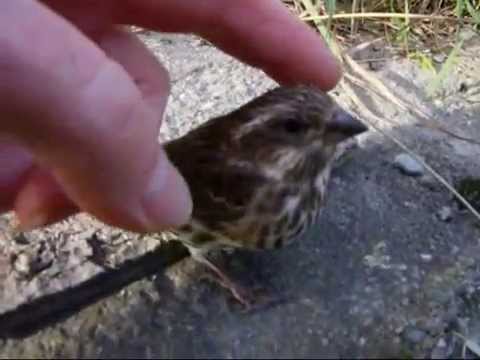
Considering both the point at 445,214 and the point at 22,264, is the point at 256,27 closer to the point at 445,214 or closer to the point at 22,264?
the point at 445,214

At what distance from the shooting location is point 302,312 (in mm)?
1952

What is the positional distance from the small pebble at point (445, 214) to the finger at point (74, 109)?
2.50ft

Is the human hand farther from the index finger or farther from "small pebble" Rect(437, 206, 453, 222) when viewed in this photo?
"small pebble" Rect(437, 206, 453, 222)

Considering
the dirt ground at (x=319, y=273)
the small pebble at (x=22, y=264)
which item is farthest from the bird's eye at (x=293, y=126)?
the small pebble at (x=22, y=264)

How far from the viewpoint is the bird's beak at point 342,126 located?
7.57 feet

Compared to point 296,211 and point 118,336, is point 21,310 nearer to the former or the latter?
point 118,336

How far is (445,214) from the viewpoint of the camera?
2361 millimetres

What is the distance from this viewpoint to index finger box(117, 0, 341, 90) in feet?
7.73

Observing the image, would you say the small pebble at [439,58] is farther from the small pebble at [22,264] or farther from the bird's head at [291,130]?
the small pebble at [22,264]

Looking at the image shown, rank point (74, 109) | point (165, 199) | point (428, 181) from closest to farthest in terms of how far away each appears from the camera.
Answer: point (74, 109)
point (165, 199)
point (428, 181)

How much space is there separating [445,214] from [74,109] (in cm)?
98

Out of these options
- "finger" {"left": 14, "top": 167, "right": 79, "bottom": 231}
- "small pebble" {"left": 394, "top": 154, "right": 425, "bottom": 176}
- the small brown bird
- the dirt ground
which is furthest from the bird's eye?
"finger" {"left": 14, "top": 167, "right": 79, "bottom": 231}

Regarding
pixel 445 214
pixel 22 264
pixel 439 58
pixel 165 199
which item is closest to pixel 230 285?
pixel 165 199

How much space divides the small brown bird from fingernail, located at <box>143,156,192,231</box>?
380 millimetres
